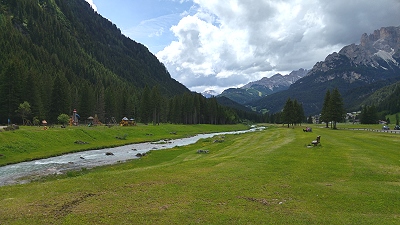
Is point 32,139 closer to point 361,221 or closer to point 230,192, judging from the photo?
point 230,192

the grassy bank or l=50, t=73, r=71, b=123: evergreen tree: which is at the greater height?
l=50, t=73, r=71, b=123: evergreen tree

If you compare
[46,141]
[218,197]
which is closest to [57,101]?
[46,141]

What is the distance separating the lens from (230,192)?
1692cm

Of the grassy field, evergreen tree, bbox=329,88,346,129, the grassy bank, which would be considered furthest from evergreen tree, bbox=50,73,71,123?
evergreen tree, bbox=329,88,346,129

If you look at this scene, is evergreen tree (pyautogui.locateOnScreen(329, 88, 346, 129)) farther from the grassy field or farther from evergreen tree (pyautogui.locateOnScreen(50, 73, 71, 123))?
evergreen tree (pyautogui.locateOnScreen(50, 73, 71, 123))

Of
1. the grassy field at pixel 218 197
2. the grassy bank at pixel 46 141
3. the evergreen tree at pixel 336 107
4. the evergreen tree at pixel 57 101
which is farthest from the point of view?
the evergreen tree at pixel 336 107

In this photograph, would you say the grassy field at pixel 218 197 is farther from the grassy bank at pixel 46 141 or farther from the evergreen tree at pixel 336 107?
the evergreen tree at pixel 336 107

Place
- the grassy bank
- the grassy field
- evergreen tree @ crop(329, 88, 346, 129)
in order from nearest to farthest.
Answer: the grassy field
the grassy bank
evergreen tree @ crop(329, 88, 346, 129)

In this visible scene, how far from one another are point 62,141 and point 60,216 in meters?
51.8

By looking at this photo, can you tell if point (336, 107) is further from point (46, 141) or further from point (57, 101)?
point (57, 101)

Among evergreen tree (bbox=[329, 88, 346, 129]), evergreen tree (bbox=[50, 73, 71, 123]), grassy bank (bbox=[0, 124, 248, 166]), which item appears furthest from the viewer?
evergreen tree (bbox=[329, 88, 346, 129])

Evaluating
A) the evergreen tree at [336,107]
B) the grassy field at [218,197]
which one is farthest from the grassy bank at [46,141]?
the evergreen tree at [336,107]

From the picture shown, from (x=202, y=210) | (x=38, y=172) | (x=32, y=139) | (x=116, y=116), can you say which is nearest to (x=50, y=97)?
(x=116, y=116)

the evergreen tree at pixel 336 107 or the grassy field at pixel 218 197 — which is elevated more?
the evergreen tree at pixel 336 107
